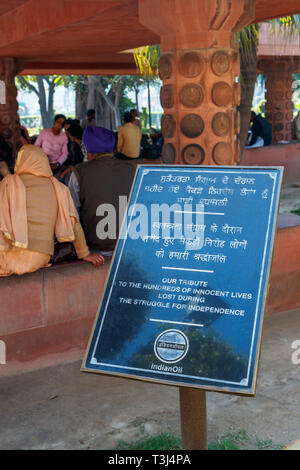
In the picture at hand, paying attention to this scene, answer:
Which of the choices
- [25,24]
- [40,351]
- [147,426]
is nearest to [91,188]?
[40,351]

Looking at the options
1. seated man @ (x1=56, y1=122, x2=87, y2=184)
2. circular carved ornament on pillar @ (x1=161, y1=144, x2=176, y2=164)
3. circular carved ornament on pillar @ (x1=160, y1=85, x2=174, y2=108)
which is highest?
circular carved ornament on pillar @ (x1=160, y1=85, x2=174, y2=108)

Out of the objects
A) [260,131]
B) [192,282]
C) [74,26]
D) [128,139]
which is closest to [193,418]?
[192,282]

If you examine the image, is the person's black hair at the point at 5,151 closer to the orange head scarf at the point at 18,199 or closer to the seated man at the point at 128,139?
the seated man at the point at 128,139

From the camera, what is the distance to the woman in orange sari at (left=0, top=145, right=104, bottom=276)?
→ 4.00 metres

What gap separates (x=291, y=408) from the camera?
3734mm

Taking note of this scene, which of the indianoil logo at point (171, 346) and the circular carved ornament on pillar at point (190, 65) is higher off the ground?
the circular carved ornament on pillar at point (190, 65)

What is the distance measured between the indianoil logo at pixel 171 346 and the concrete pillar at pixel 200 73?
8.20 ft

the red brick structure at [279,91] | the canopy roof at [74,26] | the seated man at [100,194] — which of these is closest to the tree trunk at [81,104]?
the red brick structure at [279,91]

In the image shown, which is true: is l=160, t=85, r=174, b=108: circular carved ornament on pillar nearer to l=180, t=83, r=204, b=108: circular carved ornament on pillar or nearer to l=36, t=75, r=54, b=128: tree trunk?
l=180, t=83, r=204, b=108: circular carved ornament on pillar

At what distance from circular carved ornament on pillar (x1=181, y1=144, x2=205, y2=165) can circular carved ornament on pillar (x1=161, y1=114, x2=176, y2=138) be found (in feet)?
0.64

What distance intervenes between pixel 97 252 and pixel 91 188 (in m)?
0.51

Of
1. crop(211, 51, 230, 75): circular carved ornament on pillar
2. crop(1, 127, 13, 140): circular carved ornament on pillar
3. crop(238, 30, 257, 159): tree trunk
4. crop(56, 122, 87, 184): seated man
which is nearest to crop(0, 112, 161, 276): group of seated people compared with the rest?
crop(211, 51, 230, 75): circular carved ornament on pillar

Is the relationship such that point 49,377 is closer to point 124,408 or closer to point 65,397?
point 65,397

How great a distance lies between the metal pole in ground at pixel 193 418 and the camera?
2811mm
